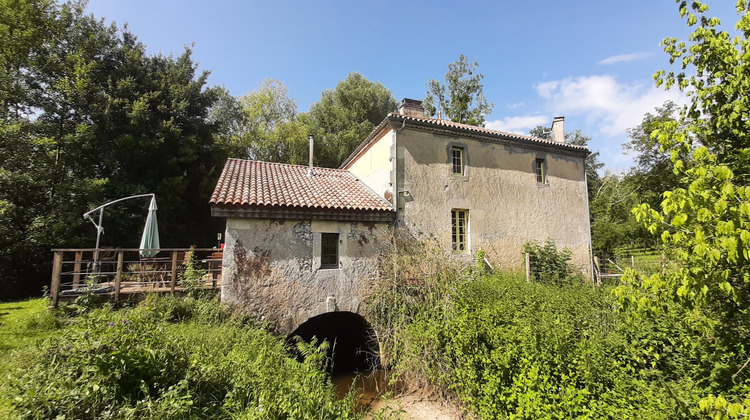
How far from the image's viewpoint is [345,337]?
37.2 feet

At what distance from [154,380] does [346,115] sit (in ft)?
78.6

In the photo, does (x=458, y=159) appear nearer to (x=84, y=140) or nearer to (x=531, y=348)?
(x=531, y=348)

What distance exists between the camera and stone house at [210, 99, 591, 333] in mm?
8211

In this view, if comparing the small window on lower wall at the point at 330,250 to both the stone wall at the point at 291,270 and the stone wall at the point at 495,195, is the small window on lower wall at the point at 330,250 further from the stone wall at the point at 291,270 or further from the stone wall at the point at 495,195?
the stone wall at the point at 495,195

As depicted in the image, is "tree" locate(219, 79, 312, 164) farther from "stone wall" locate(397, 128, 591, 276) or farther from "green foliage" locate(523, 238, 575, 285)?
"green foliage" locate(523, 238, 575, 285)

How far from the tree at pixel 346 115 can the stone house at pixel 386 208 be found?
10322 mm

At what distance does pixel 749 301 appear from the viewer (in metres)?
3.12

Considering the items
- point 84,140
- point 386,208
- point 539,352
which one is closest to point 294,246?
point 386,208

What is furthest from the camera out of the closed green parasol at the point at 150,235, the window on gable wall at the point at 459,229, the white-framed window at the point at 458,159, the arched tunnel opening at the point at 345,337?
the white-framed window at the point at 458,159

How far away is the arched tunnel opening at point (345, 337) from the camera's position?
32.4ft

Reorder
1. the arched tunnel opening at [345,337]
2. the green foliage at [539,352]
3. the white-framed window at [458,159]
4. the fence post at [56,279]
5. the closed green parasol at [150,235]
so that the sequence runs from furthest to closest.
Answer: the white-framed window at [458,159] → the arched tunnel opening at [345,337] → the closed green parasol at [150,235] → the fence post at [56,279] → the green foliage at [539,352]

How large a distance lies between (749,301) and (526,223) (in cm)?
950

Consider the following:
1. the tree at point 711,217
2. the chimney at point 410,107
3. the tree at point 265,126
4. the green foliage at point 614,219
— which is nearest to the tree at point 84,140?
the tree at point 265,126

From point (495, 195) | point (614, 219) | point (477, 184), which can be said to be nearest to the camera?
point (477, 184)
